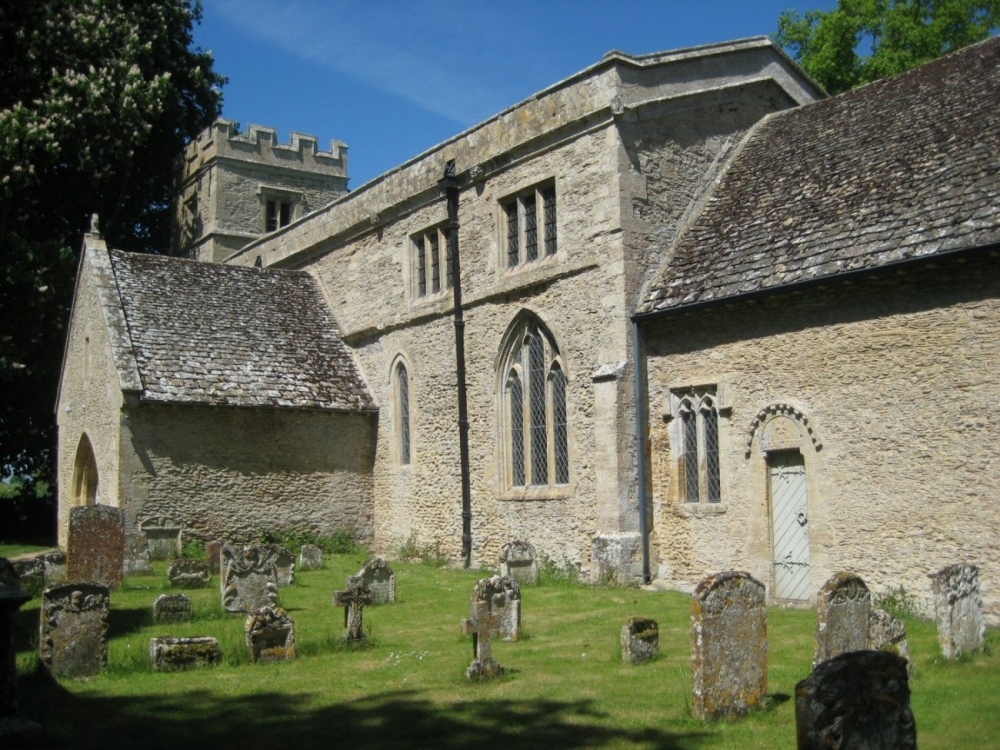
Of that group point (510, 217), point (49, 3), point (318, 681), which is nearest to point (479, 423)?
point (510, 217)

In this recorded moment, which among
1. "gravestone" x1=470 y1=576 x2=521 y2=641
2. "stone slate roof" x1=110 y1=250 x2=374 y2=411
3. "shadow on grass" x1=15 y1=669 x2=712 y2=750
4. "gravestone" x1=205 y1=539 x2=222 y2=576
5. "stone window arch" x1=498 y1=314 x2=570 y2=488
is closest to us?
"shadow on grass" x1=15 y1=669 x2=712 y2=750

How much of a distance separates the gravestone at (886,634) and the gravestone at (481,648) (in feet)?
10.6

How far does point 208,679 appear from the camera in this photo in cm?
952

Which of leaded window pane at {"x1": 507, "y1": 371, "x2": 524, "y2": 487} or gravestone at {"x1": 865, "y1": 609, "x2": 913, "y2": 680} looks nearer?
gravestone at {"x1": 865, "y1": 609, "x2": 913, "y2": 680}

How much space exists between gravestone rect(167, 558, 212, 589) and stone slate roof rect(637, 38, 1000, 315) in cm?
774

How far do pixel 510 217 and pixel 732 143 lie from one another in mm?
4143

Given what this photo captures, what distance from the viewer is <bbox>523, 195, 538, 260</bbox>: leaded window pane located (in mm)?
18391

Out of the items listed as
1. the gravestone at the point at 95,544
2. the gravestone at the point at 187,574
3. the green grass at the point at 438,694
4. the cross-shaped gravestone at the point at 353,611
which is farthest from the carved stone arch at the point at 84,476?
the cross-shaped gravestone at the point at 353,611

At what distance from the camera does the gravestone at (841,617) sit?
8547 millimetres

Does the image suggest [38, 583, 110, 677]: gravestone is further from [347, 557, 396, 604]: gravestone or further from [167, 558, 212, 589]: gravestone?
[167, 558, 212, 589]: gravestone

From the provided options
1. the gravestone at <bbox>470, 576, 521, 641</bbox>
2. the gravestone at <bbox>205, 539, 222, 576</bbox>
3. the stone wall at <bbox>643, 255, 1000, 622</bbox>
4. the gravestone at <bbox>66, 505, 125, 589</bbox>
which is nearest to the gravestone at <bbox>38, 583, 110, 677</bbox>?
the gravestone at <bbox>470, 576, 521, 641</bbox>

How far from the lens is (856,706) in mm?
5324

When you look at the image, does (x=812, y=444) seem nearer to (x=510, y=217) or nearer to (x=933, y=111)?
(x=933, y=111)

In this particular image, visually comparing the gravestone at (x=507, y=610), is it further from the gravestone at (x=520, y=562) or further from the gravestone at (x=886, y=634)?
the gravestone at (x=520, y=562)
